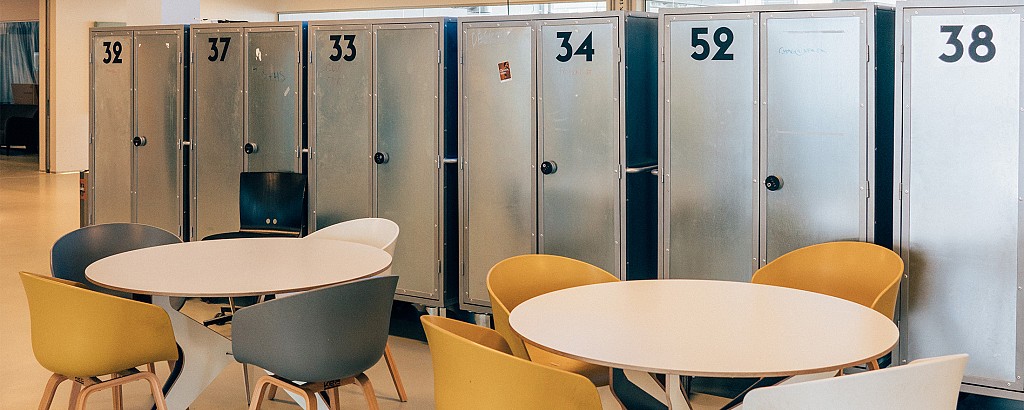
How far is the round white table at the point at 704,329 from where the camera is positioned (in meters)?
2.68

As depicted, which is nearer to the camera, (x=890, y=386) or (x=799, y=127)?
(x=890, y=386)

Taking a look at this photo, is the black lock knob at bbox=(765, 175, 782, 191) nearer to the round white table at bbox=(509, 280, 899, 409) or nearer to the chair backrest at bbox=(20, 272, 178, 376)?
the round white table at bbox=(509, 280, 899, 409)

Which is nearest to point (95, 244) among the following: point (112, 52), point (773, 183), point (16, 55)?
point (112, 52)

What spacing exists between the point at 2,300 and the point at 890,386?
6.27m

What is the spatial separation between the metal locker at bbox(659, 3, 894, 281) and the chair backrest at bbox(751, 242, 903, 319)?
416 mm

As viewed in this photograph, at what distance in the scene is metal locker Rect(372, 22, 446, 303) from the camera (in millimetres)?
5828

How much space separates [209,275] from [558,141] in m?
2.19

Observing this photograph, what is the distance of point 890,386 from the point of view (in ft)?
7.67

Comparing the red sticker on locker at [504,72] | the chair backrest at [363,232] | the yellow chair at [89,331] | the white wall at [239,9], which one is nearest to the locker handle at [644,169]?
the red sticker on locker at [504,72]

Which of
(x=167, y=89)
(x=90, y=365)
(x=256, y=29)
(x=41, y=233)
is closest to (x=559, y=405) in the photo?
(x=90, y=365)

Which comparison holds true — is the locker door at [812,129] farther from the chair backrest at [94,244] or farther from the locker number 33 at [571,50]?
the chair backrest at [94,244]

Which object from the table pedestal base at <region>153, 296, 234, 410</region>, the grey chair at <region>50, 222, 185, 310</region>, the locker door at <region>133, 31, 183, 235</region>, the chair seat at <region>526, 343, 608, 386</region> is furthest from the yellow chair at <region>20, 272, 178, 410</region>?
the locker door at <region>133, 31, 183, 235</region>

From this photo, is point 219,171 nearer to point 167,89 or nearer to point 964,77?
point 167,89

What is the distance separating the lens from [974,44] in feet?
14.2
